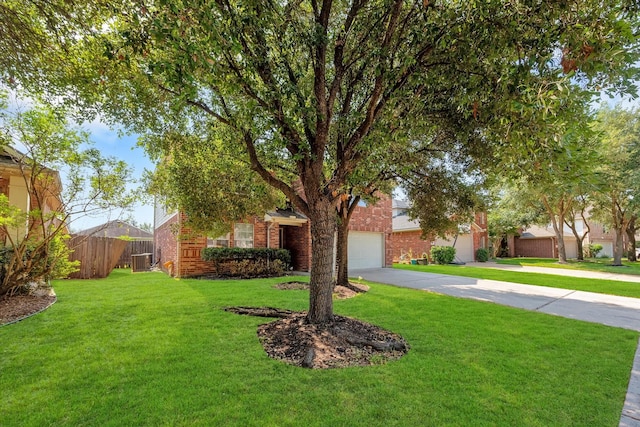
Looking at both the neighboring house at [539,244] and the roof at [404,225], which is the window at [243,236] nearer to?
the roof at [404,225]

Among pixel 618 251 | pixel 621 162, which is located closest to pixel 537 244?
pixel 618 251

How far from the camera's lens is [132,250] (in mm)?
18625

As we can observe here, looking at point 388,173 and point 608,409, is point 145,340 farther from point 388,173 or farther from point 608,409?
point 388,173

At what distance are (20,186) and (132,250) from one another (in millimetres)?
11239

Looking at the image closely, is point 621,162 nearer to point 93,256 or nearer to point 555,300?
point 555,300

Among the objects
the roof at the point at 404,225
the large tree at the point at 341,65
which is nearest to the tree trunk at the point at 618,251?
the roof at the point at 404,225

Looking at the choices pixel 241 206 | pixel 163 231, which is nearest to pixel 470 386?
pixel 241 206

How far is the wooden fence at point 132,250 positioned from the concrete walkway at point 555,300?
14.6 metres

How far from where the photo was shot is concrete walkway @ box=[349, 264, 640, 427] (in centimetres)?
627

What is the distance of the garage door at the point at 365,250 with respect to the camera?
661 inches

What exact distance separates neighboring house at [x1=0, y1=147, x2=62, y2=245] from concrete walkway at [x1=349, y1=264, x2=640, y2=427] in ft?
33.7

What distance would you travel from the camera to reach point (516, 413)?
2.92 meters

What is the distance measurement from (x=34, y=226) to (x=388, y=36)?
8.07 meters

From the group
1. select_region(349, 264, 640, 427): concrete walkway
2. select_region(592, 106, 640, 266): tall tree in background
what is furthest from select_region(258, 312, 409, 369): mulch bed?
select_region(592, 106, 640, 266): tall tree in background
